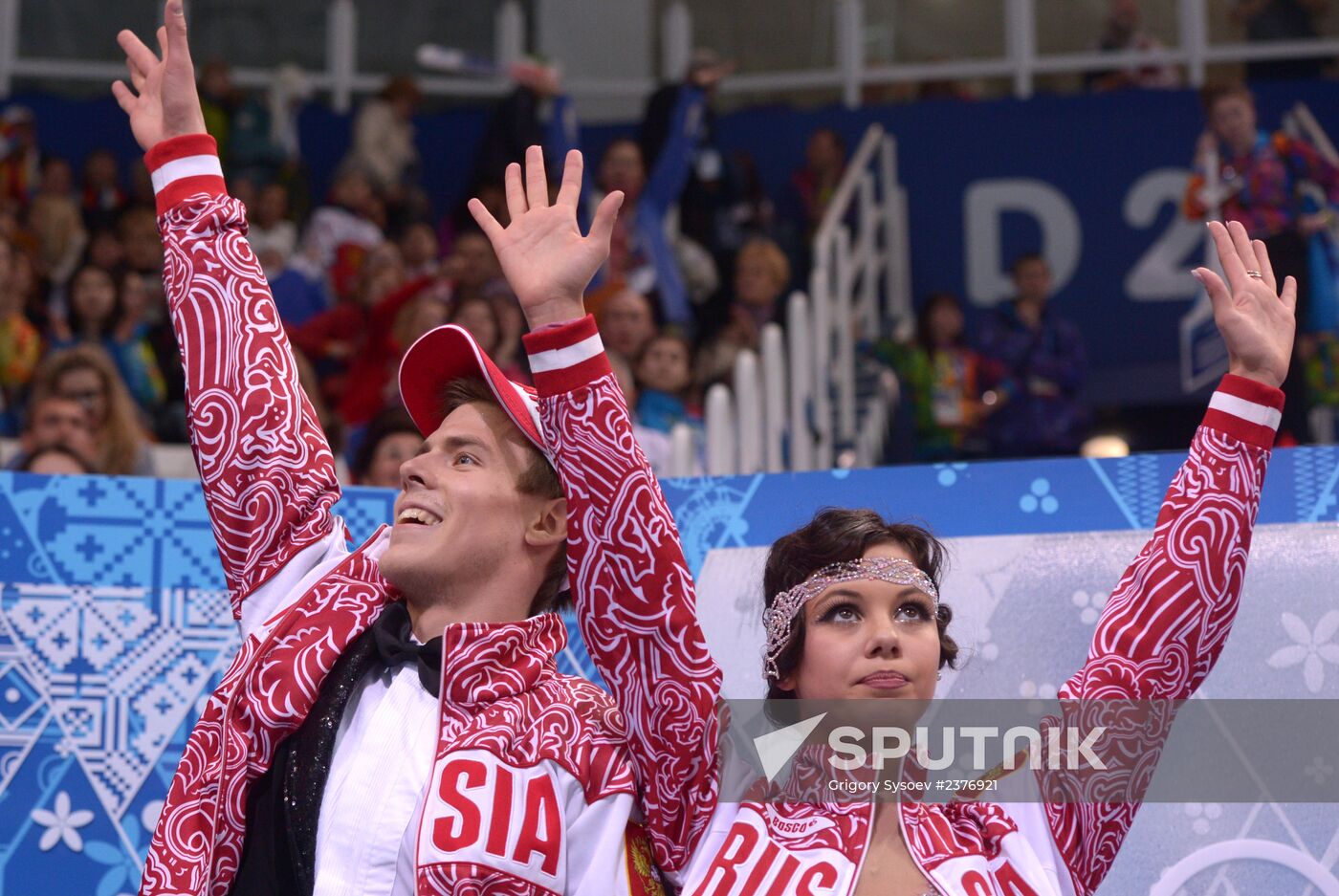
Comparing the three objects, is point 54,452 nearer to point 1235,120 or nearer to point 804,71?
point 1235,120

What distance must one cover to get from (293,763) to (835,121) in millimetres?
6443

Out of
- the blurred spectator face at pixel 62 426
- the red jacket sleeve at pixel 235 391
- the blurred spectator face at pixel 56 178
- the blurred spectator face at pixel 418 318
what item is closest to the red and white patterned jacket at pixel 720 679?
the red jacket sleeve at pixel 235 391

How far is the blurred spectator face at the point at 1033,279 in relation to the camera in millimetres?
7168

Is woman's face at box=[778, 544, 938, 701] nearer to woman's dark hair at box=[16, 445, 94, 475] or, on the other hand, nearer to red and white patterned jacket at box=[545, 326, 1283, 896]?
red and white patterned jacket at box=[545, 326, 1283, 896]

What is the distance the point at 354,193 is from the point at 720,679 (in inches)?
234

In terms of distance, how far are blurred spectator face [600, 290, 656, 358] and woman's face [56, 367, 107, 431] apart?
176 centimetres

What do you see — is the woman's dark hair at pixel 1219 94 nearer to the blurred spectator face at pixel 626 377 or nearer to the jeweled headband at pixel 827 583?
the blurred spectator face at pixel 626 377

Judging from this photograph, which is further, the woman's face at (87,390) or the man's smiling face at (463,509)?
the woman's face at (87,390)

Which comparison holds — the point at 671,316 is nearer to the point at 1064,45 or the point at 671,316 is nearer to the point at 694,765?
the point at 1064,45

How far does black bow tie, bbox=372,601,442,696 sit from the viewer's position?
7.90 feet

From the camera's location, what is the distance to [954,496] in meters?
3.18

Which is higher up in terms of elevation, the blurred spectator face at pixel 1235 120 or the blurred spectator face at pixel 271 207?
the blurred spectator face at pixel 1235 120

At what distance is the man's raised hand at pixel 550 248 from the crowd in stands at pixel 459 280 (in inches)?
72.7

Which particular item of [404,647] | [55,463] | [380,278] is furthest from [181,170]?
[380,278]
